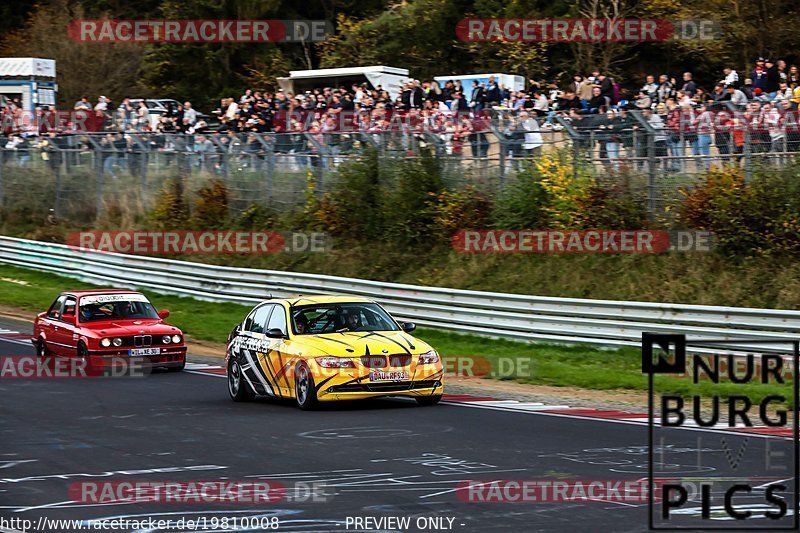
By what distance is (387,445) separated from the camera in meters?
12.1

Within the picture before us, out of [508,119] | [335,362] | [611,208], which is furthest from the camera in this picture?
[508,119]

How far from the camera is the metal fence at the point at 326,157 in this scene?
2306 cm

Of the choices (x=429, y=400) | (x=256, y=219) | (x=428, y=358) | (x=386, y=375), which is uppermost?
(x=256, y=219)

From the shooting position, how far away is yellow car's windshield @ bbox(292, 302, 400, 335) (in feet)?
51.4

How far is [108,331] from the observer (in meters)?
20.6

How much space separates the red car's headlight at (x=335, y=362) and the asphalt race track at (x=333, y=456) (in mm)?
605

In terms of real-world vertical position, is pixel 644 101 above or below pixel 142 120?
below

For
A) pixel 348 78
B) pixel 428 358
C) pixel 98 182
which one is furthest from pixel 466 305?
pixel 348 78

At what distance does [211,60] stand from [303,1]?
5708 mm

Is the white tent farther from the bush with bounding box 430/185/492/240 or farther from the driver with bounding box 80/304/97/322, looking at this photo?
the driver with bounding box 80/304/97/322

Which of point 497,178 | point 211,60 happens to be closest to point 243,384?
point 497,178

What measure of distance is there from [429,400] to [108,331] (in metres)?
7.33

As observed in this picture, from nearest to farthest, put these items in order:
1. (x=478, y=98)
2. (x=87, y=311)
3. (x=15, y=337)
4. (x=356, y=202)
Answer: (x=87, y=311), (x=15, y=337), (x=478, y=98), (x=356, y=202)

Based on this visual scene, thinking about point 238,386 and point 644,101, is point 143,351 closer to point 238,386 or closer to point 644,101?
point 238,386
